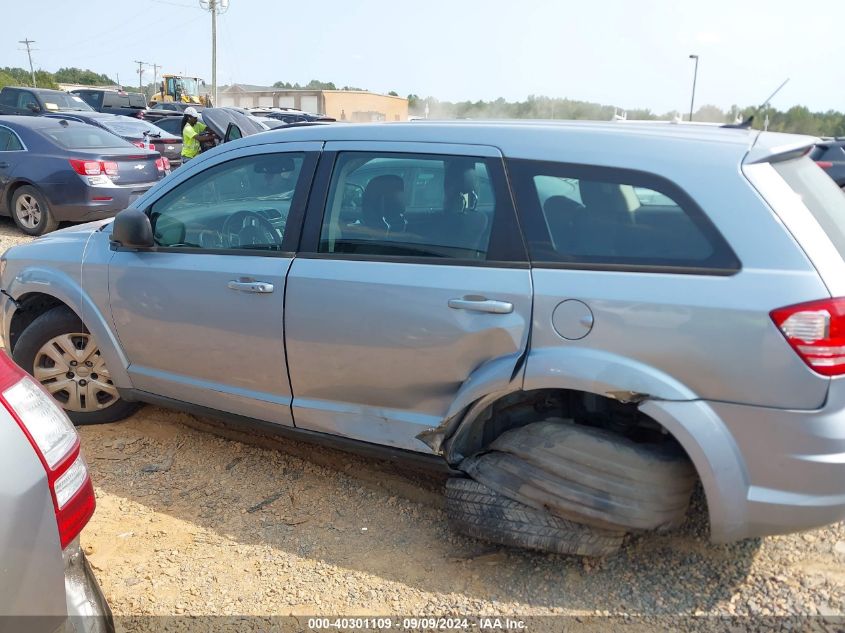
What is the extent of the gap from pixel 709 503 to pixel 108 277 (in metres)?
3.04

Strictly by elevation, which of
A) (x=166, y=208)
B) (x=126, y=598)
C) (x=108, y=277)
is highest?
(x=166, y=208)

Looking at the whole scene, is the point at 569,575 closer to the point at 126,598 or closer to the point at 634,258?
the point at 634,258

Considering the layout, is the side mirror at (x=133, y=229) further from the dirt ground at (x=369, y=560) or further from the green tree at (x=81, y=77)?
the green tree at (x=81, y=77)

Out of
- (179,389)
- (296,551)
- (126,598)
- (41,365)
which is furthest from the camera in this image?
(41,365)

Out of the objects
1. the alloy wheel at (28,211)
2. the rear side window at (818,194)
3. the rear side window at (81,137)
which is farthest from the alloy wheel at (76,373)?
the rear side window at (81,137)

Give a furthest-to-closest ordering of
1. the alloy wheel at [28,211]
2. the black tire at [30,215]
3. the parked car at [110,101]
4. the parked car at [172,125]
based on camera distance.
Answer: the parked car at [110,101] → the parked car at [172,125] → the alloy wheel at [28,211] → the black tire at [30,215]

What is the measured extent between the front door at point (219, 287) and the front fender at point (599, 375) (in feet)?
3.98

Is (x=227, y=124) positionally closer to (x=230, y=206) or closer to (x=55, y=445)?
(x=230, y=206)

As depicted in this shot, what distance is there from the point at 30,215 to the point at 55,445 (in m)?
8.89

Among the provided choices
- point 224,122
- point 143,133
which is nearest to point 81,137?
point 224,122

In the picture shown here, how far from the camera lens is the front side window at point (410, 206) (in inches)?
113

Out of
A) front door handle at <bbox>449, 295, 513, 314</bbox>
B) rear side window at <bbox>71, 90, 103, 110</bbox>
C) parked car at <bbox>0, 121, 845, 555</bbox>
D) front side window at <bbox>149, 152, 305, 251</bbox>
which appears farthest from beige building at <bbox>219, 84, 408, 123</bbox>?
front door handle at <bbox>449, 295, 513, 314</bbox>

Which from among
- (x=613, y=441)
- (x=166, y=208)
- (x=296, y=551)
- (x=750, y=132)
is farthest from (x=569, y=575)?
(x=166, y=208)

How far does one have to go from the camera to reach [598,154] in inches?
105
